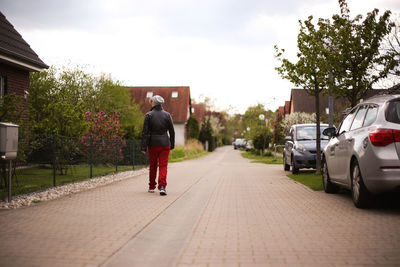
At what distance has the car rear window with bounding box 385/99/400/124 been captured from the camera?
6.47 m

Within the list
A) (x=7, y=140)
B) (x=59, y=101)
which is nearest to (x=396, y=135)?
(x=7, y=140)

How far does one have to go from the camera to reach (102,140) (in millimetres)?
14359

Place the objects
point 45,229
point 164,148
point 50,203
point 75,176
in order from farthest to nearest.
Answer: point 75,176 < point 164,148 < point 50,203 < point 45,229

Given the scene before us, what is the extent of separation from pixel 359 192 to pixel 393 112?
4.48ft

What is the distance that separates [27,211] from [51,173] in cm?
407

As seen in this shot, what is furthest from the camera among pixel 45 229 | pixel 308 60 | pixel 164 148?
pixel 308 60

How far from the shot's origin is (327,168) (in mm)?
9297

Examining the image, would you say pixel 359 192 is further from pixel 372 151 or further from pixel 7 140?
pixel 7 140

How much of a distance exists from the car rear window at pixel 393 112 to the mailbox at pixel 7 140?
592 cm

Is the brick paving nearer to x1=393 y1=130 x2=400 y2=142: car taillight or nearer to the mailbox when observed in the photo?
the mailbox

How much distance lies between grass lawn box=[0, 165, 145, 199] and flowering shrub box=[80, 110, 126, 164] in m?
0.52

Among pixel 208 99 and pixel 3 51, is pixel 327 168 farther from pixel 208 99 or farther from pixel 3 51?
pixel 208 99

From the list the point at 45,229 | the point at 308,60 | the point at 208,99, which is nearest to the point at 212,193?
the point at 45,229

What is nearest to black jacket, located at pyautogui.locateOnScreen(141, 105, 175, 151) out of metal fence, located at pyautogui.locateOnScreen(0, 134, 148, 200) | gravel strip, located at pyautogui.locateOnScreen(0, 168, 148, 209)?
gravel strip, located at pyautogui.locateOnScreen(0, 168, 148, 209)
